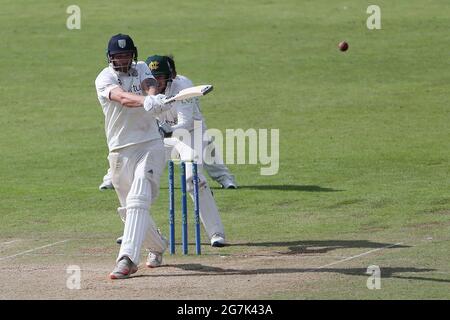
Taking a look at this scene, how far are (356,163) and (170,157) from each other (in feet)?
20.4

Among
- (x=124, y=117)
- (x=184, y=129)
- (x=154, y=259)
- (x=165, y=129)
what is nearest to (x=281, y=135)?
(x=184, y=129)

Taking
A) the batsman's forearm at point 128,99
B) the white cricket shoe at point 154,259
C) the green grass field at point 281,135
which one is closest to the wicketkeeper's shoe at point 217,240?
the green grass field at point 281,135

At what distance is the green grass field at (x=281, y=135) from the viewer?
1197cm

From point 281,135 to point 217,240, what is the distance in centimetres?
954

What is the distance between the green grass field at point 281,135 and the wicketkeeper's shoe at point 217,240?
0.16 metres

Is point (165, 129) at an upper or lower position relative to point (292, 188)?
upper

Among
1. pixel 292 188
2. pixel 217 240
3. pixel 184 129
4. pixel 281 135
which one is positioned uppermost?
pixel 184 129

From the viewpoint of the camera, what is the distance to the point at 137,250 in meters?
10.9

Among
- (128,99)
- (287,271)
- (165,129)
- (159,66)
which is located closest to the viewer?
(128,99)

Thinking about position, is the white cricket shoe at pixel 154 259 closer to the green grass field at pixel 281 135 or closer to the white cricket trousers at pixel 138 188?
the white cricket trousers at pixel 138 188

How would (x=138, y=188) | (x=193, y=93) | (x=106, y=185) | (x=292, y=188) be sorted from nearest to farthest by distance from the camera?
(x=193, y=93) → (x=138, y=188) → (x=292, y=188) → (x=106, y=185)

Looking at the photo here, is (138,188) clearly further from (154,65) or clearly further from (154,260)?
(154,65)

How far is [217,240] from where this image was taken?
13.0m
